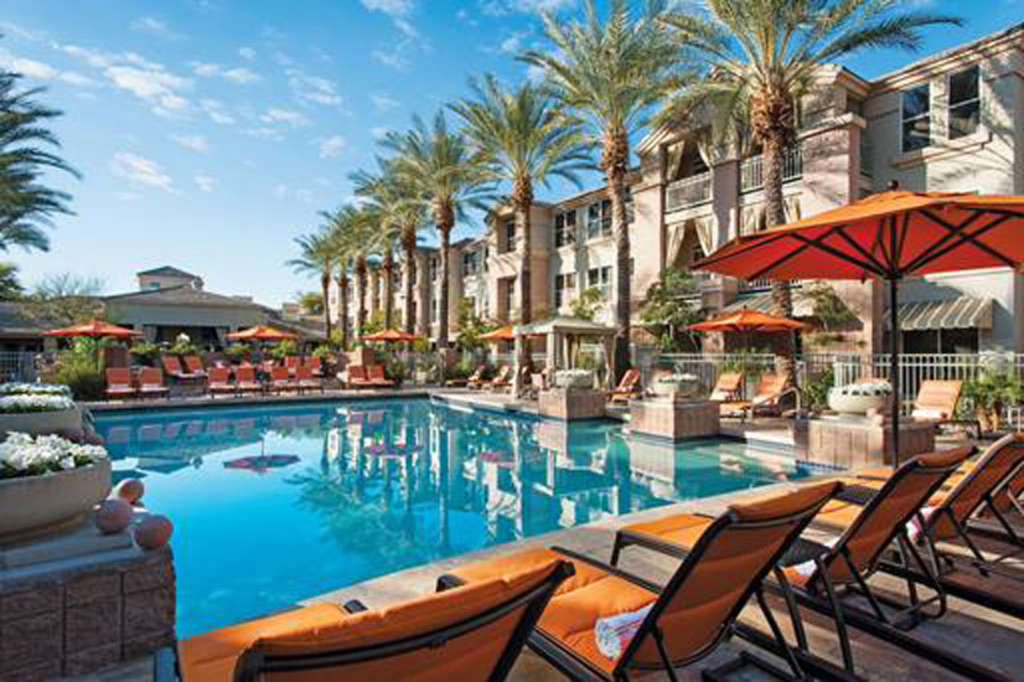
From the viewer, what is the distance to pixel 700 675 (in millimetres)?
2744

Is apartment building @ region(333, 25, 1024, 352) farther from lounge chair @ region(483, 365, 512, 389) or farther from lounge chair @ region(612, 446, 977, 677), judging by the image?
lounge chair @ region(612, 446, 977, 677)

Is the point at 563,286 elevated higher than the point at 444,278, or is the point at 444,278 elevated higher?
the point at 563,286

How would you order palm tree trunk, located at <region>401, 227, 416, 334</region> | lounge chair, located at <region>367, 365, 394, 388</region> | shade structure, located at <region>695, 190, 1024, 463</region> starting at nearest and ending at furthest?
shade structure, located at <region>695, 190, 1024, 463</region>
lounge chair, located at <region>367, 365, 394, 388</region>
palm tree trunk, located at <region>401, 227, 416, 334</region>

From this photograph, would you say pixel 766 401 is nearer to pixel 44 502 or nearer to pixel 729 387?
pixel 729 387

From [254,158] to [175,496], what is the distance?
55.1 ft

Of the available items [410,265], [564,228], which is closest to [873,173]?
[564,228]

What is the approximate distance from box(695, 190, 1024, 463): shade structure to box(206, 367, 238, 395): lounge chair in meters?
19.0

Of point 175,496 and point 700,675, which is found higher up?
point 700,675

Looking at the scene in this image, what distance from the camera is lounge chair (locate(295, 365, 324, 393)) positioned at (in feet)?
70.0

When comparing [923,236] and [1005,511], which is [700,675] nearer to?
[1005,511]

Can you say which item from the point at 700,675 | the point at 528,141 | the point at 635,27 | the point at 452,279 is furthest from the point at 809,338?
the point at 452,279

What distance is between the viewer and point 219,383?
797 inches

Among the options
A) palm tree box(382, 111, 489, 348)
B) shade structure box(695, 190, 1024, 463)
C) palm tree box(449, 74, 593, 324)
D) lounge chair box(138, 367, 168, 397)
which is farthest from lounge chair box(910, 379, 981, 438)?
lounge chair box(138, 367, 168, 397)

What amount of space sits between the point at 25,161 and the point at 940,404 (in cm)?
2873
